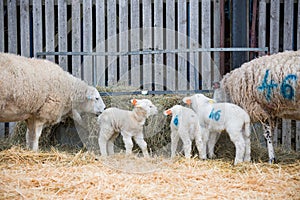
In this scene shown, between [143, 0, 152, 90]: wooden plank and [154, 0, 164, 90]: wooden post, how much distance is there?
0.34 feet

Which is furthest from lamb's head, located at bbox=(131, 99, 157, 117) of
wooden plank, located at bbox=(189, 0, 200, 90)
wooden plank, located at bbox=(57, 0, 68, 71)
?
wooden plank, located at bbox=(57, 0, 68, 71)

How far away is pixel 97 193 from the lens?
158 inches

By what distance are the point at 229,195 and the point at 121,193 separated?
1.13 metres

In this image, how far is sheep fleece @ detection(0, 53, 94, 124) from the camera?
5504 mm

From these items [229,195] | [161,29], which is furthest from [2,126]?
[229,195]

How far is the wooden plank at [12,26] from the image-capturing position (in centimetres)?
787

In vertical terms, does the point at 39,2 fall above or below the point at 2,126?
above

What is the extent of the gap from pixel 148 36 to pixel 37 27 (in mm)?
2253

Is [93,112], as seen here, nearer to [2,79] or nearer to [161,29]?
[2,79]

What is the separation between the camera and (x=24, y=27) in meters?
7.88

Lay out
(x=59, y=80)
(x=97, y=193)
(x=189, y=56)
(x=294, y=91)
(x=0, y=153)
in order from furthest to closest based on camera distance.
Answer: (x=189, y=56)
(x=59, y=80)
(x=0, y=153)
(x=294, y=91)
(x=97, y=193)

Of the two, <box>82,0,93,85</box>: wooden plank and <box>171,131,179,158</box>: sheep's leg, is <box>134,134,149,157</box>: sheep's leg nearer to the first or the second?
<box>171,131,179,158</box>: sheep's leg

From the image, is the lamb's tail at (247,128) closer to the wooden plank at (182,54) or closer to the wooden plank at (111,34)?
the wooden plank at (182,54)

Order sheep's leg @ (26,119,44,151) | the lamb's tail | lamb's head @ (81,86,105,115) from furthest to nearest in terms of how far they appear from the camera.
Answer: lamb's head @ (81,86,105,115) < sheep's leg @ (26,119,44,151) < the lamb's tail
